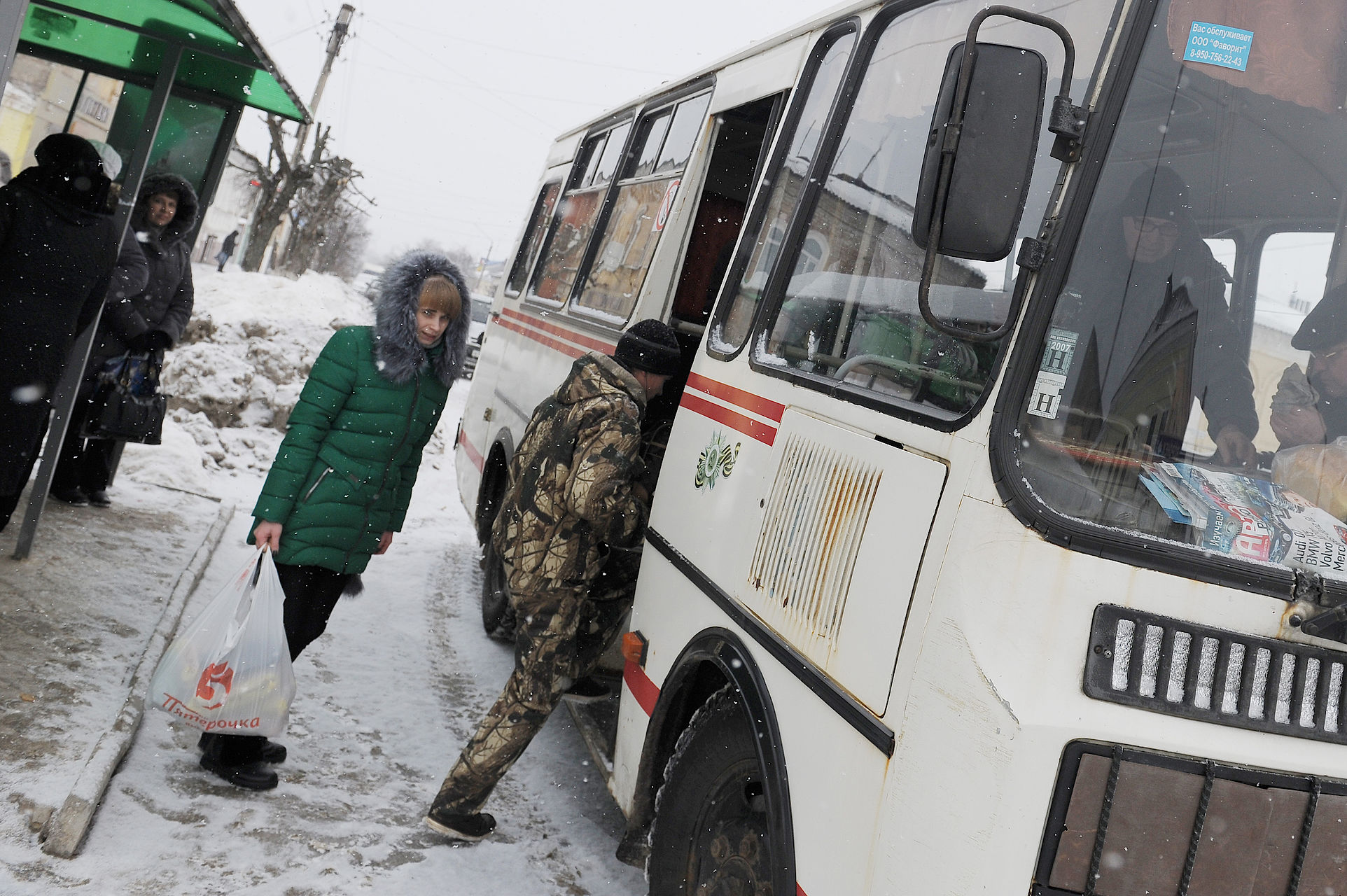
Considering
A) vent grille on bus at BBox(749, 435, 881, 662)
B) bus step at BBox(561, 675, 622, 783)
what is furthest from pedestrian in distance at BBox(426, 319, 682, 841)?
vent grille on bus at BBox(749, 435, 881, 662)

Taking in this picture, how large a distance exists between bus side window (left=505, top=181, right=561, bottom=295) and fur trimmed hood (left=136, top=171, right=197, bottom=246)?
6.53ft

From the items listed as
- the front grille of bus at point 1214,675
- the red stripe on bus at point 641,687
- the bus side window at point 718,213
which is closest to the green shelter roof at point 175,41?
the bus side window at point 718,213

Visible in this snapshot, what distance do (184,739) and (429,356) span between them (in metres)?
1.76

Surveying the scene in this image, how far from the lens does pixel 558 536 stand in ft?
12.1

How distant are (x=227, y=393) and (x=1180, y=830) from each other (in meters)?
9.42

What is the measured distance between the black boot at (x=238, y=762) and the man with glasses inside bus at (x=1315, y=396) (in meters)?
3.40

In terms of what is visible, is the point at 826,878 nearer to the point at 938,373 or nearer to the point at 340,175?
the point at 938,373

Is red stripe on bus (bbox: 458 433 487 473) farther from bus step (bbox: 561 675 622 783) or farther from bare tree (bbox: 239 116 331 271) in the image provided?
bare tree (bbox: 239 116 331 271)

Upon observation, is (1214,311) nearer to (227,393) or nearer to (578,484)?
(578,484)

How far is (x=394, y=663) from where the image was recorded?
214 inches

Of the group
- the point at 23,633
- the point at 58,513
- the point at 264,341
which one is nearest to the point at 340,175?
the point at 264,341

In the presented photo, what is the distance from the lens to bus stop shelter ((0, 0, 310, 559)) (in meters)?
5.20

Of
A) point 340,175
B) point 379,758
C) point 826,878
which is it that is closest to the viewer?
point 826,878

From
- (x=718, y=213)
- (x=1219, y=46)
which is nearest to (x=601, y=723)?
(x=718, y=213)
